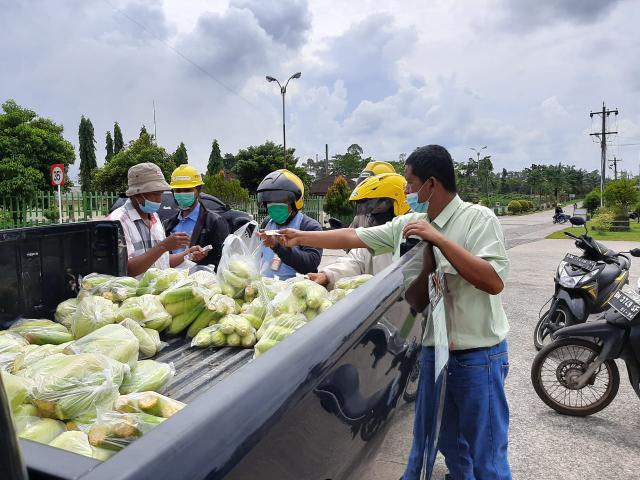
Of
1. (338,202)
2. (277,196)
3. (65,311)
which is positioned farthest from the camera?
(338,202)

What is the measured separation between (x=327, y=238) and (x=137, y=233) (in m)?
1.68

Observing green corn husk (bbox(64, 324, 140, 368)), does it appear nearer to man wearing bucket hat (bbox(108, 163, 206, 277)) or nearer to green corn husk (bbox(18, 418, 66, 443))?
green corn husk (bbox(18, 418, 66, 443))

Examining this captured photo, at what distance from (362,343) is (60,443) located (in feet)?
2.13

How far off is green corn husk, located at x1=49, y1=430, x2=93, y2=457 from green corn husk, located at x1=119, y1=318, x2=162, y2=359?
2.70 ft

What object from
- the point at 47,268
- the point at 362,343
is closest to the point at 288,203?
the point at 47,268

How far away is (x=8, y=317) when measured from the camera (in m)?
2.22

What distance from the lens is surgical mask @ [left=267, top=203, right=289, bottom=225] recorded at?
367cm

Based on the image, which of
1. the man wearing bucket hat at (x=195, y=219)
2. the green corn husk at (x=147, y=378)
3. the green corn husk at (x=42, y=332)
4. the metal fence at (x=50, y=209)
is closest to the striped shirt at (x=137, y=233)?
the man wearing bucket hat at (x=195, y=219)

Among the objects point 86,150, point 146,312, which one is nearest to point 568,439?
point 146,312

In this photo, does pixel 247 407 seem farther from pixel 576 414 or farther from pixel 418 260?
pixel 576 414

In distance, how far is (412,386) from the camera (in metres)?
1.74

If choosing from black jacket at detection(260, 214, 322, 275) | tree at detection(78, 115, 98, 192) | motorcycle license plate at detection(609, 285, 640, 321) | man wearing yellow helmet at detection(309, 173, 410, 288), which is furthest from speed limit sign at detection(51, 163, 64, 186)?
tree at detection(78, 115, 98, 192)

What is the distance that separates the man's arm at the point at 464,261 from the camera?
2.05 metres

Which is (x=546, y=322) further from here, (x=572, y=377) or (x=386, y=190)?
(x=386, y=190)
